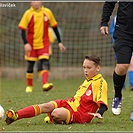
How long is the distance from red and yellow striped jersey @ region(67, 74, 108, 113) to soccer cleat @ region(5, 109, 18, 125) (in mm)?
684

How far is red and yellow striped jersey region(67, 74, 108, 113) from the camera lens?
5.54m

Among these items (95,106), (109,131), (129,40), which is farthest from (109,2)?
(109,131)

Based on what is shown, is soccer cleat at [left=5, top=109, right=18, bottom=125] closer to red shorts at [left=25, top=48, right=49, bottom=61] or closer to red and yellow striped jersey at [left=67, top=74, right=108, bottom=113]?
red and yellow striped jersey at [left=67, top=74, right=108, bottom=113]

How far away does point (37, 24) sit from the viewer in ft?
32.2

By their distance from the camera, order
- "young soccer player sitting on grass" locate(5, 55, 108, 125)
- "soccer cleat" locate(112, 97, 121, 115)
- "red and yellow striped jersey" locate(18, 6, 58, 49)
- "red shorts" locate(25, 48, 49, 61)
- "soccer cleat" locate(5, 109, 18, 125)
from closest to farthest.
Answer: "soccer cleat" locate(5, 109, 18, 125) < "young soccer player sitting on grass" locate(5, 55, 108, 125) < "soccer cleat" locate(112, 97, 121, 115) < "red shorts" locate(25, 48, 49, 61) < "red and yellow striped jersey" locate(18, 6, 58, 49)

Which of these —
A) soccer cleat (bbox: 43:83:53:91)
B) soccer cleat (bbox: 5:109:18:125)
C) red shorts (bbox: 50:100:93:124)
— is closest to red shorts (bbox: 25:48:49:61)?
soccer cleat (bbox: 43:83:53:91)

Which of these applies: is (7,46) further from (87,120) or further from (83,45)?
(87,120)

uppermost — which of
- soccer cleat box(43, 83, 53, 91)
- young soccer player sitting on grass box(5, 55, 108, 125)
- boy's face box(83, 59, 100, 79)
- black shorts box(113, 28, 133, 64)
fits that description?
black shorts box(113, 28, 133, 64)

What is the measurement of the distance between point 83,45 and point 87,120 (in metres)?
10.6

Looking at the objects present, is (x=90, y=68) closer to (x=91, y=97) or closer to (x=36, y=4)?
(x=91, y=97)

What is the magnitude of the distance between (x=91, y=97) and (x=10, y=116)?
964 millimetres


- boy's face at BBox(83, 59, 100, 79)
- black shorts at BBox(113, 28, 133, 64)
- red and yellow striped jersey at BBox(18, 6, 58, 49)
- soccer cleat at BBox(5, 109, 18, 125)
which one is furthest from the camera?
red and yellow striped jersey at BBox(18, 6, 58, 49)

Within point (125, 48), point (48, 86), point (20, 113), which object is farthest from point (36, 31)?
point (20, 113)

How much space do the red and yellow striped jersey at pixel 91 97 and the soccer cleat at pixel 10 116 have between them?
0.68 meters
